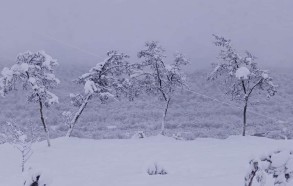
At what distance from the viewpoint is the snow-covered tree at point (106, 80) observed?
31312 millimetres

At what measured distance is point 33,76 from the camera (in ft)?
93.2

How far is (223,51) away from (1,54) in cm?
4574

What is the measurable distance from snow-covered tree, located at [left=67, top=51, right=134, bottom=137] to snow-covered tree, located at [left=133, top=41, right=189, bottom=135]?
48.3 inches

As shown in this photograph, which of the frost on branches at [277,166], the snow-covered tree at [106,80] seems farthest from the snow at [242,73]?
the frost on branches at [277,166]

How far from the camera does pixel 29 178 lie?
8.24 meters

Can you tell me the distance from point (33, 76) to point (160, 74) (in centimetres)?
1001

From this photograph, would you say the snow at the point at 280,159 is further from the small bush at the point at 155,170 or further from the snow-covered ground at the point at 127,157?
the small bush at the point at 155,170

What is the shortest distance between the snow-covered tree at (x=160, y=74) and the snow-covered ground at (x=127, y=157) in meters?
4.41

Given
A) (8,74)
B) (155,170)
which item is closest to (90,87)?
(8,74)

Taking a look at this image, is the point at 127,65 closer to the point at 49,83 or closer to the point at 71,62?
the point at 49,83

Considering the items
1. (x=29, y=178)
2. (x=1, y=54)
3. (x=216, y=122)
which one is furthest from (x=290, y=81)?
(x=29, y=178)

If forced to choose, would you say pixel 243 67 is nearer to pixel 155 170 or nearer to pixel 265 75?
pixel 265 75

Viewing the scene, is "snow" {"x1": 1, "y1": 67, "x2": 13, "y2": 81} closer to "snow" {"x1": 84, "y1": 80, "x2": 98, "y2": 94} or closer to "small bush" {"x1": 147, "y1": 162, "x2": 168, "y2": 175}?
"snow" {"x1": 84, "y1": 80, "x2": 98, "y2": 94}

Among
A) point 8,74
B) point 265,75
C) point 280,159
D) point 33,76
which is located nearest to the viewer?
point 280,159
